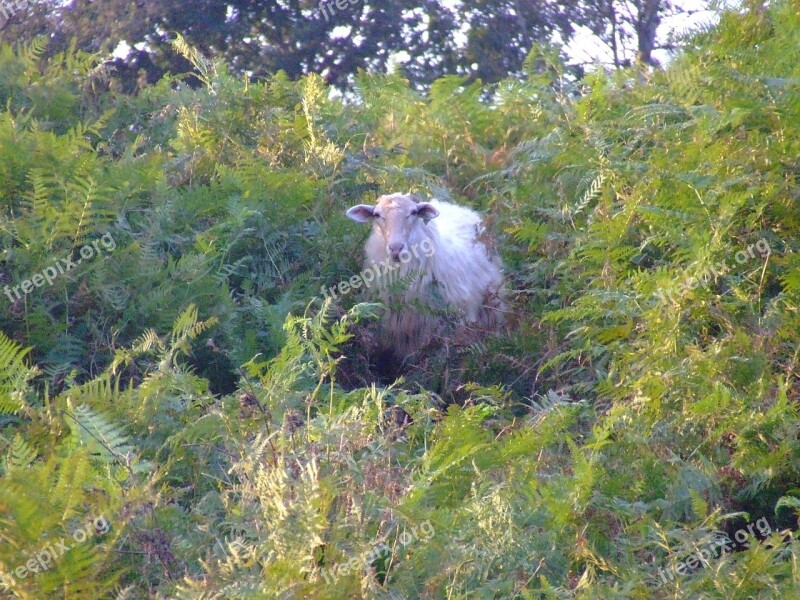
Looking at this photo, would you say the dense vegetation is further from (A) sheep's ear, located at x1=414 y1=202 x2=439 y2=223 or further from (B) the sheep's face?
(A) sheep's ear, located at x1=414 y1=202 x2=439 y2=223

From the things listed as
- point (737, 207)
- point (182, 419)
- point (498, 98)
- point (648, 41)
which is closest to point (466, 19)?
point (648, 41)

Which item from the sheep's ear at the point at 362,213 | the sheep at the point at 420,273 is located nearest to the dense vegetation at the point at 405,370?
the sheep's ear at the point at 362,213

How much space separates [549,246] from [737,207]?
188 centimetres

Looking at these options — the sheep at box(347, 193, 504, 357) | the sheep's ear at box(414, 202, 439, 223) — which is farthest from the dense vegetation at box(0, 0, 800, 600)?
the sheep's ear at box(414, 202, 439, 223)

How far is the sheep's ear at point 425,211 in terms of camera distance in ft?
27.4

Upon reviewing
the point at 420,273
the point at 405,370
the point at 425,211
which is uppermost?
the point at 425,211

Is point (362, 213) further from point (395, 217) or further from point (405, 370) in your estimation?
point (405, 370)

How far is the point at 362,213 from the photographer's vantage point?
8.38m

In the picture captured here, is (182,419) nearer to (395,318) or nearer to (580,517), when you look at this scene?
(580,517)

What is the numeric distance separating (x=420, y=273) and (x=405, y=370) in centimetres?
91

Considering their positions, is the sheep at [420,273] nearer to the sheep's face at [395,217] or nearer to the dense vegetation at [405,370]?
the sheep's face at [395,217]

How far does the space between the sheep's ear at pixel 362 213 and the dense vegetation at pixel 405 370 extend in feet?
0.32

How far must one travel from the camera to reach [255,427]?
16.4ft

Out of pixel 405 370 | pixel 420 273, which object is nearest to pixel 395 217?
pixel 420 273
